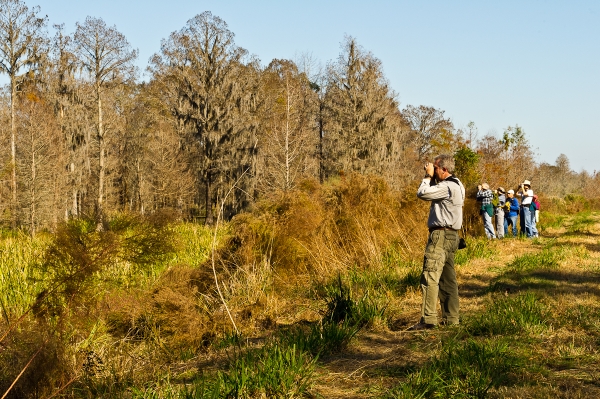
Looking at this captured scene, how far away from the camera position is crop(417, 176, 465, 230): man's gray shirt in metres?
6.15

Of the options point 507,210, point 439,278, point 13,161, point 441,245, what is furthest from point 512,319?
point 13,161

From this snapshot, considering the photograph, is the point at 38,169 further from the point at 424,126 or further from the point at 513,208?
the point at 424,126

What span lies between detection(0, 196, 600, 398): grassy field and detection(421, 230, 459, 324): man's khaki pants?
0.21 metres

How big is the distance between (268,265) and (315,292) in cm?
177

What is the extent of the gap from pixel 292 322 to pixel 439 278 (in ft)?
7.21

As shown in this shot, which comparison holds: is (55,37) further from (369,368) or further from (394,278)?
(369,368)

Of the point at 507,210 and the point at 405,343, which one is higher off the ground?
the point at 507,210

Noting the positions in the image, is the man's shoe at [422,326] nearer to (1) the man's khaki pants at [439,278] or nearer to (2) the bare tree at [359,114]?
(1) the man's khaki pants at [439,278]

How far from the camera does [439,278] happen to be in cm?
617

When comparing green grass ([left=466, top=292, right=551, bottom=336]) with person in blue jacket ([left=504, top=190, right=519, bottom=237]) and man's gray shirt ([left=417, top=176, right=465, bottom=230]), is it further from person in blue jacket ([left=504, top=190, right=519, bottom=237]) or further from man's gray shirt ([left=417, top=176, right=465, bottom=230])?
person in blue jacket ([left=504, top=190, right=519, bottom=237])

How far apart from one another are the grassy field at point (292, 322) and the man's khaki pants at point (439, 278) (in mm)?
215

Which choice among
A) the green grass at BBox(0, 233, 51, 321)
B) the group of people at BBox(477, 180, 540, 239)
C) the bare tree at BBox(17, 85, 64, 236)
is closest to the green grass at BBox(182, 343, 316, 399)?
the green grass at BBox(0, 233, 51, 321)

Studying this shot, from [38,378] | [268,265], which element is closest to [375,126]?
[268,265]

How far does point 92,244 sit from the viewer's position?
7.36 meters
